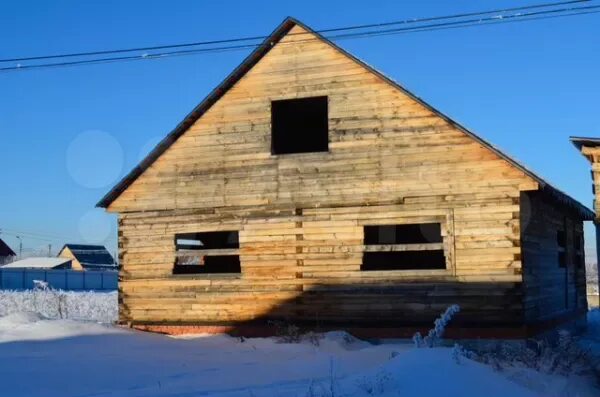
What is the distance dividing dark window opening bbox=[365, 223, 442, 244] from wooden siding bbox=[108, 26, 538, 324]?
544cm

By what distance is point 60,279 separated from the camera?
210 ft

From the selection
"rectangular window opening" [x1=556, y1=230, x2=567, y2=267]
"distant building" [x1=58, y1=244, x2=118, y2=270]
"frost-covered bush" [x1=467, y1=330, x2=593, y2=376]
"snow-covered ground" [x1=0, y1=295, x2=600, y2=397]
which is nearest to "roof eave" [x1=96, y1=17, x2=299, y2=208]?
"snow-covered ground" [x1=0, y1=295, x2=600, y2=397]

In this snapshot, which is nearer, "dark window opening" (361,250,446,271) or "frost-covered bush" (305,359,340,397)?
"frost-covered bush" (305,359,340,397)

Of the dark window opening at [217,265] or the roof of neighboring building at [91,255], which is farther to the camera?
the roof of neighboring building at [91,255]

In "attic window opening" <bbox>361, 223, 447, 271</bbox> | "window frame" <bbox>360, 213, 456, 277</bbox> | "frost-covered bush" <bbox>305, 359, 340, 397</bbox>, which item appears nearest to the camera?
"frost-covered bush" <bbox>305, 359, 340, 397</bbox>

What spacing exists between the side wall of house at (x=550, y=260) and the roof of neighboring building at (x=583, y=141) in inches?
90.3

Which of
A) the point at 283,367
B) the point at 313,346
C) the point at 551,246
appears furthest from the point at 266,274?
the point at 551,246

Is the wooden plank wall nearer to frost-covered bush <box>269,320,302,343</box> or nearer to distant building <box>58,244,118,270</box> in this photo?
frost-covered bush <box>269,320,302,343</box>

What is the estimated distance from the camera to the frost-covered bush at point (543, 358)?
12.1 metres

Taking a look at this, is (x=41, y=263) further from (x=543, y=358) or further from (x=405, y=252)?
(x=543, y=358)

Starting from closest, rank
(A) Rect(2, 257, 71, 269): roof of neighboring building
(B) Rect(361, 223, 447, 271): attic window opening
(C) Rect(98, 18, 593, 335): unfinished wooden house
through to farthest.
Result: (C) Rect(98, 18, 593, 335): unfinished wooden house < (B) Rect(361, 223, 447, 271): attic window opening < (A) Rect(2, 257, 71, 269): roof of neighboring building

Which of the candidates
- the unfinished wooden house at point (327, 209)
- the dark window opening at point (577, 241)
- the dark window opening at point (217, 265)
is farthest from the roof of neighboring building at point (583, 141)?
the dark window opening at point (217, 265)

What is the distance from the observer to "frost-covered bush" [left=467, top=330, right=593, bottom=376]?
1212 centimetres

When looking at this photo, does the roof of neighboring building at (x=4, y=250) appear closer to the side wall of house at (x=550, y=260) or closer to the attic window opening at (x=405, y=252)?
Result: the attic window opening at (x=405, y=252)
